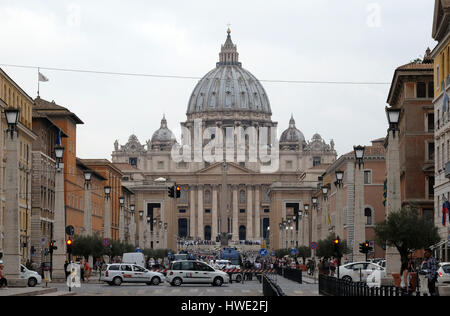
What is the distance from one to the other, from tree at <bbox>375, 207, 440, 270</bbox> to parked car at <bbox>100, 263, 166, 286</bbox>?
1636cm

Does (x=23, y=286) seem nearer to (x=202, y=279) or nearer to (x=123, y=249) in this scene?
(x=202, y=279)

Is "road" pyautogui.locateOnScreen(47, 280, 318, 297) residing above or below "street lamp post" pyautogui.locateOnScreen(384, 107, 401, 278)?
below

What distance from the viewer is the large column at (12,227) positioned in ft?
140

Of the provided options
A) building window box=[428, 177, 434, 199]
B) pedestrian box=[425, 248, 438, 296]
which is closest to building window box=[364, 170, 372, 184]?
building window box=[428, 177, 434, 199]

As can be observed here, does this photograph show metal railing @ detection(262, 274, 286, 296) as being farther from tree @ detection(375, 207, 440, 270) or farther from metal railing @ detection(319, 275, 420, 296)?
tree @ detection(375, 207, 440, 270)

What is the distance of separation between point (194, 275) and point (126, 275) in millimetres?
4012

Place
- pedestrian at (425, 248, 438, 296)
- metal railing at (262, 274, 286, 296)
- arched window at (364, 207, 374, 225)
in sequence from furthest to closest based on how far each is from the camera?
arched window at (364, 207, 374, 225) < pedestrian at (425, 248, 438, 296) < metal railing at (262, 274, 286, 296)

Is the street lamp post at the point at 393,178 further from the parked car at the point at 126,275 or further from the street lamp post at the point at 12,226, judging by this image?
the parked car at the point at 126,275

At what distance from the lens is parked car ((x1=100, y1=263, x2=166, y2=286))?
59031 mm

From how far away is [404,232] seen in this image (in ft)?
147

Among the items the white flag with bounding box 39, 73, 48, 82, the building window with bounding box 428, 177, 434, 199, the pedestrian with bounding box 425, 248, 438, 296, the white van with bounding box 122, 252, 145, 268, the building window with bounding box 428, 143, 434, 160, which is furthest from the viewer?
the white van with bounding box 122, 252, 145, 268

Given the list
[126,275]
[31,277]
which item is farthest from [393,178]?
[126,275]

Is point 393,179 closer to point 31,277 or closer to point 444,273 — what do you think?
point 444,273

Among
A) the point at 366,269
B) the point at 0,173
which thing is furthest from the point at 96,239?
the point at 366,269
